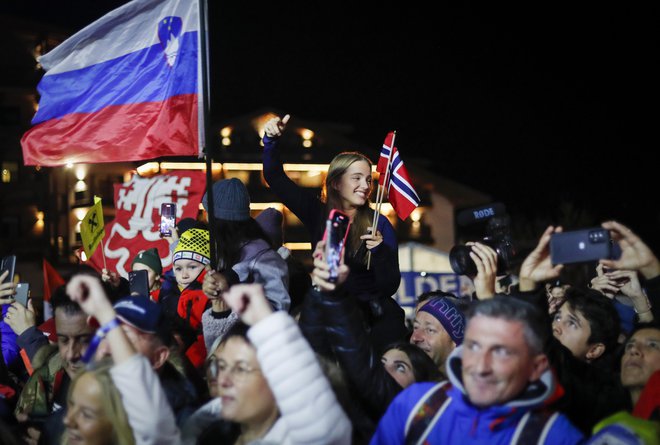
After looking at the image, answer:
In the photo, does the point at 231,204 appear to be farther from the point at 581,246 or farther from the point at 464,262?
the point at 581,246

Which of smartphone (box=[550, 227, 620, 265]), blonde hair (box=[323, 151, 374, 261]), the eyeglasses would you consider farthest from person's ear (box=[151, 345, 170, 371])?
smartphone (box=[550, 227, 620, 265])

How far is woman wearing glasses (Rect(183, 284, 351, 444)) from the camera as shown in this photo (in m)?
3.35

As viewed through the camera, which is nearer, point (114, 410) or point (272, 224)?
point (114, 410)

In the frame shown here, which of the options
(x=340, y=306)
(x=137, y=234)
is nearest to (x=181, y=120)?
(x=137, y=234)

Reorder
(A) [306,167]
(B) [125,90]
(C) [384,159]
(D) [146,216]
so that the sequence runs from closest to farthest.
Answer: (C) [384,159] → (B) [125,90] → (D) [146,216] → (A) [306,167]

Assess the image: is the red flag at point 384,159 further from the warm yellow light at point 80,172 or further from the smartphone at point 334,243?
the warm yellow light at point 80,172

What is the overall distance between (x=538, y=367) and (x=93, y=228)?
5.40m

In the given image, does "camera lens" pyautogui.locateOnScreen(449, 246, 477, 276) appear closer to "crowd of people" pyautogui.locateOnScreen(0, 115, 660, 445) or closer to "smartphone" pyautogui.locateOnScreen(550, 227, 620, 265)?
"crowd of people" pyautogui.locateOnScreen(0, 115, 660, 445)

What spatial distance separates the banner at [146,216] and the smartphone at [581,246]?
19.1ft

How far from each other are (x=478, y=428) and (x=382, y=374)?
84 cm

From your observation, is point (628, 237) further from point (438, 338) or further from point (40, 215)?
point (40, 215)

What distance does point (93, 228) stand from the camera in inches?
312

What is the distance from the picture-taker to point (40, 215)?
54844mm

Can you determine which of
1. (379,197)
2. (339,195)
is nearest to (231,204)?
(339,195)
